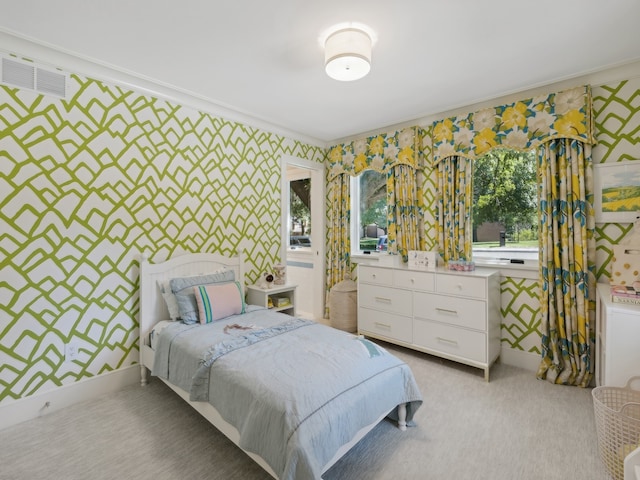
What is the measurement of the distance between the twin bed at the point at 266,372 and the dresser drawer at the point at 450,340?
104 cm

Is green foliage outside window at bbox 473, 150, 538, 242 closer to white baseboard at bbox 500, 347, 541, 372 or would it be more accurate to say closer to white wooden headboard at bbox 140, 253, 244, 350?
white baseboard at bbox 500, 347, 541, 372

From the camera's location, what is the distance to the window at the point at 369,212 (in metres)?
4.13

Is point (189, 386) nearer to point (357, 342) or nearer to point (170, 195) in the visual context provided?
point (357, 342)

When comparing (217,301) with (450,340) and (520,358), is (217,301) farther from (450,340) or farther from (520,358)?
(520,358)

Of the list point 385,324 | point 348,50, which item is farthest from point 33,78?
point 385,324

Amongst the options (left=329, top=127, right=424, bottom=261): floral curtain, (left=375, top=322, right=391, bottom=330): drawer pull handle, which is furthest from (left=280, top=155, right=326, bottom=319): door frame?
(left=375, top=322, right=391, bottom=330): drawer pull handle

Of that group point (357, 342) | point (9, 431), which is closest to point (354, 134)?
point (357, 342)

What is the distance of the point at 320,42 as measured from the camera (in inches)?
84.2

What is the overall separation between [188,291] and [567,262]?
10.7 feet

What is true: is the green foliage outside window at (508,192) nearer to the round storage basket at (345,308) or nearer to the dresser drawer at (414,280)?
the dresser drawer at (414,280)

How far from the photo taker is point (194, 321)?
2609 mm

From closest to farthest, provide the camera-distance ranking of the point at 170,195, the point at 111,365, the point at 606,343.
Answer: the point at 606,343, the point at 111,365, the point at 170,195

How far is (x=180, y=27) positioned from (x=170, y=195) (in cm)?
143

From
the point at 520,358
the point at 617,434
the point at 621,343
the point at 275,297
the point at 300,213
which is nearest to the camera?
the point at 617,434
